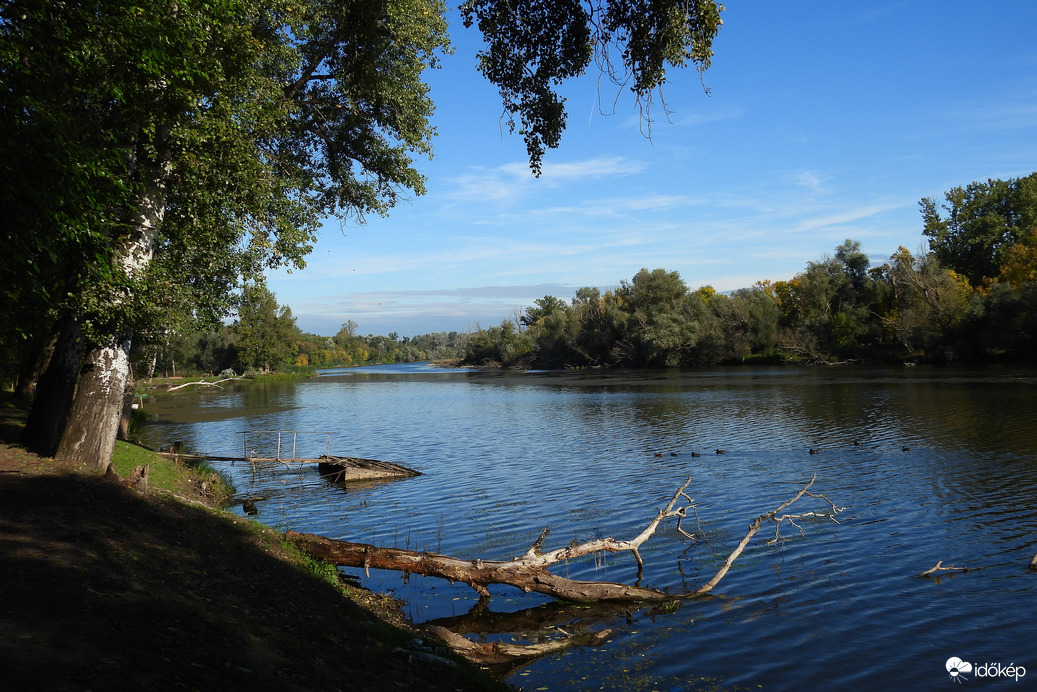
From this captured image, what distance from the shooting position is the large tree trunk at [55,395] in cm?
1483

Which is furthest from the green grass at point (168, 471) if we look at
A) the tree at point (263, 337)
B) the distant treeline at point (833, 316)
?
the tree at point (263, 337)

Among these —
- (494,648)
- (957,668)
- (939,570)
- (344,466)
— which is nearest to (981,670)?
(957,668)

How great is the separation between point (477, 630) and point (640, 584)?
379 centimetres

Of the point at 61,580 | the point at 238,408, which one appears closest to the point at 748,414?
the point at 61,580

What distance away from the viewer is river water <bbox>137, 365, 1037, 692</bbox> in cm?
1027

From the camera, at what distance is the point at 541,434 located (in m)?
38.8

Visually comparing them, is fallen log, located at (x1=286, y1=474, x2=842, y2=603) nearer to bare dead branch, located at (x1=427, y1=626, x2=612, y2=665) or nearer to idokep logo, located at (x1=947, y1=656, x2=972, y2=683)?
bare dead branch, located at (x1=427, y1=626, x2=612, y2=665)

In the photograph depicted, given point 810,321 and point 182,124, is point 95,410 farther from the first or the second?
point 810,321

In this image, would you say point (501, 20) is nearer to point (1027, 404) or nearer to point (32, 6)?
point (32, 6)

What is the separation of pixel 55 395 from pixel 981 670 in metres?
18.9

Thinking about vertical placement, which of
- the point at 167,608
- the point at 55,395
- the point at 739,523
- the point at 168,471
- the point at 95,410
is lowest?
the point at 739,523

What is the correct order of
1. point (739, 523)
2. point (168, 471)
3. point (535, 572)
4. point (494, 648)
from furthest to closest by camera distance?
point (168, 471), point (739, 523), point (535, 572), point (494, 648)

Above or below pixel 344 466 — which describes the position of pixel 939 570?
below

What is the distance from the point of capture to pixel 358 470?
2511cm
